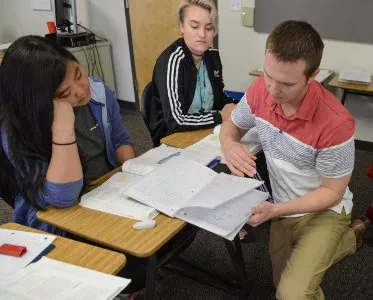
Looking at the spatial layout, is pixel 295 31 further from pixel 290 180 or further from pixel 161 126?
pixel 161 126

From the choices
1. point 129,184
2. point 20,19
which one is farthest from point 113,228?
point 20,19

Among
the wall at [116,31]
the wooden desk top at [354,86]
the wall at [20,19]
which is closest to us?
the wooden desk top at [354,86]

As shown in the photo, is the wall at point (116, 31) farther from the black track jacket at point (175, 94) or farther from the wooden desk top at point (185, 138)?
the wooden desk top at point (185, 138)

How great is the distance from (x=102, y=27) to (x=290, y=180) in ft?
11.3

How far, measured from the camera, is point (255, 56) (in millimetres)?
3449

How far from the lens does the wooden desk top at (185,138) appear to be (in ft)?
5.55

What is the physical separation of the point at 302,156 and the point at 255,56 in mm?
2282

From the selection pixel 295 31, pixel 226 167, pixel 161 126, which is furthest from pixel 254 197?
pixel 161 126

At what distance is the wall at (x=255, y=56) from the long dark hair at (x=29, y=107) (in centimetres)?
245

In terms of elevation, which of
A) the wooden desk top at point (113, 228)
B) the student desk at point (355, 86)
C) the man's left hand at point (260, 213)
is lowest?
the student desk at point (355, 86)

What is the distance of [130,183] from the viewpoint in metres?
1.33

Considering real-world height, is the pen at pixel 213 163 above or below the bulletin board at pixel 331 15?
below

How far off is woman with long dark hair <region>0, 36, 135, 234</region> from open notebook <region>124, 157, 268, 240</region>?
224 mm

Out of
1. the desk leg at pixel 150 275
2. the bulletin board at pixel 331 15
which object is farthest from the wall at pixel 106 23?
the desk leg at pixel 150 275
